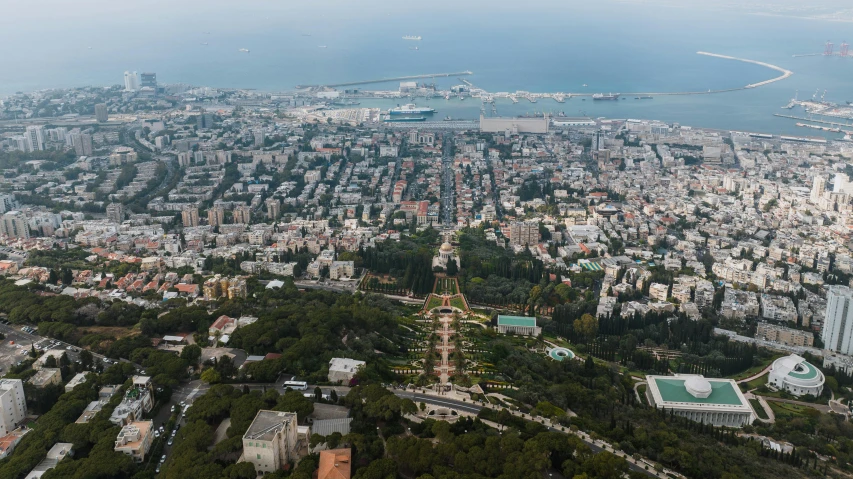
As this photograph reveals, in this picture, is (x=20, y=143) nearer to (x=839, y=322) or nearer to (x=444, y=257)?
(x=444, y=257)

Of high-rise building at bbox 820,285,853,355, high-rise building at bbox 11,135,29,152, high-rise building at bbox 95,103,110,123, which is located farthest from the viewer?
high-rise building at bbox 95,103,110,123

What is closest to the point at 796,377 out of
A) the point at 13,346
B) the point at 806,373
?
the point at 806,373

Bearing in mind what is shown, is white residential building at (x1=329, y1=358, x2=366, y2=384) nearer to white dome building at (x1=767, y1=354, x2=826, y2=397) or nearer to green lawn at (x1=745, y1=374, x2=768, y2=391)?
green lawn at (x1=745, y1=374, x2=768, y2=391)

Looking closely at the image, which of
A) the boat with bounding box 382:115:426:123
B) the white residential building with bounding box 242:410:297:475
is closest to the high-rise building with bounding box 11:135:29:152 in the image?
the boat with bounding box 382:115:426:123

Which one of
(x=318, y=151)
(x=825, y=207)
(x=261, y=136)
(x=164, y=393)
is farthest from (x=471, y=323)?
(x=261, y=136)

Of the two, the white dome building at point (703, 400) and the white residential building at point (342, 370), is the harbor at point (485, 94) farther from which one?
the white residential building at point (342, 370)

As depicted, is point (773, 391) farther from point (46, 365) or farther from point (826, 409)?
point (46, 365)
